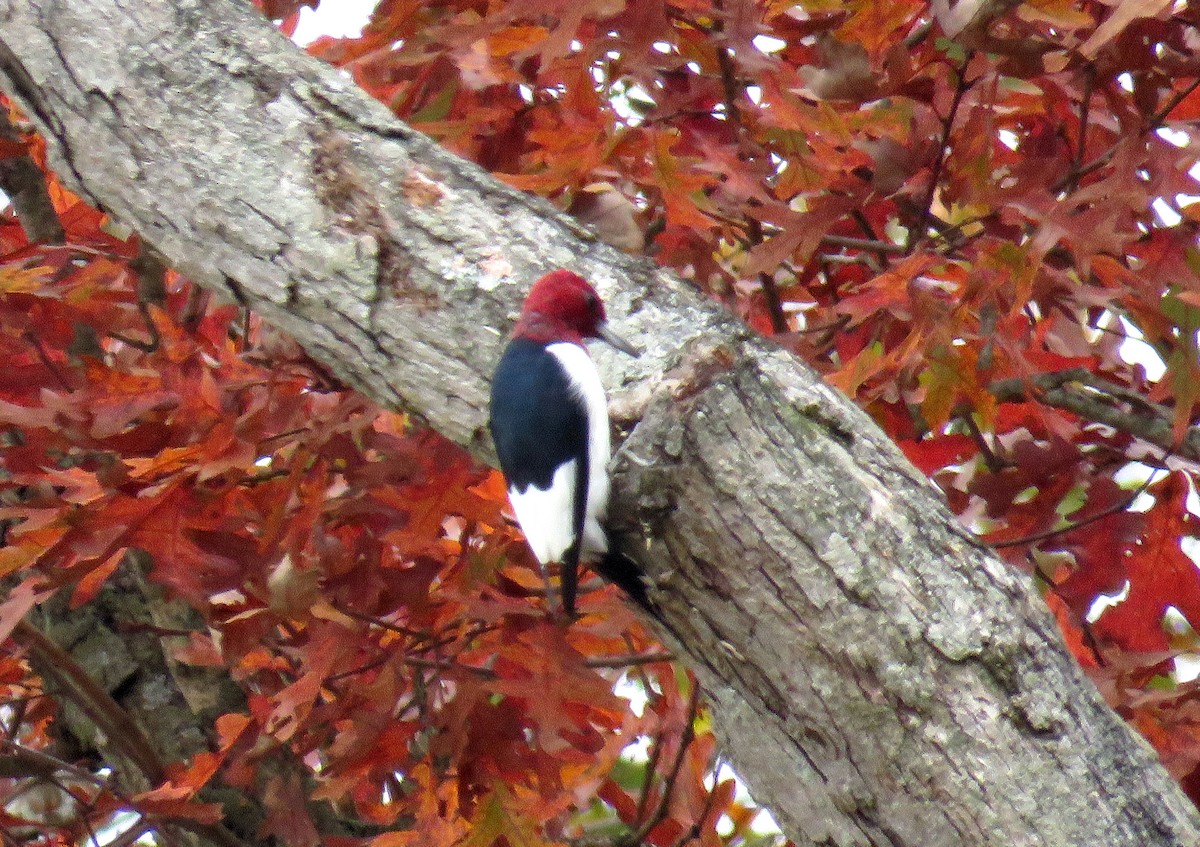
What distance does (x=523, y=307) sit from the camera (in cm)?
280

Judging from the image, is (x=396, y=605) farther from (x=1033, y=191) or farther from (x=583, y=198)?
(x=1033, y=191)

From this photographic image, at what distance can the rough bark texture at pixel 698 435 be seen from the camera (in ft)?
7.70

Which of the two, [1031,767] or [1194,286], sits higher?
[1194,286]

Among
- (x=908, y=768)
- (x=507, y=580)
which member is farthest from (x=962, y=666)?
(x=507, y=580)

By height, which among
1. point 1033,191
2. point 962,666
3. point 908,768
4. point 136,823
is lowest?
point 136,823

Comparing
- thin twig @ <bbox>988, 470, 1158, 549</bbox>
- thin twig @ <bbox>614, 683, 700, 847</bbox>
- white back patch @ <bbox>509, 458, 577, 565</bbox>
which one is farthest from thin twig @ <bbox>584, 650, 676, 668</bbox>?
thin twig @ <bbox>988, 470, 1158, 549</bbox>

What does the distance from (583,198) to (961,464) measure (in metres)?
1.19

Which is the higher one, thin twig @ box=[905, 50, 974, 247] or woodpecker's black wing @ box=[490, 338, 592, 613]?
thin twig @ box=[905, 50, 974, 247]

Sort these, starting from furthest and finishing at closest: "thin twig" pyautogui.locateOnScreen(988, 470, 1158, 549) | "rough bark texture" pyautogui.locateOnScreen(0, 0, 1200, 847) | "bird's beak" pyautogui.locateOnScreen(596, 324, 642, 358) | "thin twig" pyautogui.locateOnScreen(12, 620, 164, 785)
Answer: "thin twig" pyautogui.locateOnScreen(12, 620, 164, 785)
"thin twig" pyautogui.locateOnScreen(988, 470, 1158, 549)
"bird's beak" pyautogui.locateOnScreen(596, 324, 642, 358)
"rough bark texture" pyautogui.locateOnScreen(0, 0, 1200, 847)

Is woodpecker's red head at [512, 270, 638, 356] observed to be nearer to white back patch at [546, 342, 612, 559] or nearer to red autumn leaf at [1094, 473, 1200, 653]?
white back patch at [546, 342, 612, 559]

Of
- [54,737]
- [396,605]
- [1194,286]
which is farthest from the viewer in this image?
[54,737]

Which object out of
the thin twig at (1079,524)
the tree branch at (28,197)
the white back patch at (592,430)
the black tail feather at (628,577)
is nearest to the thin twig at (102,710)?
the tree branch at (28,197)

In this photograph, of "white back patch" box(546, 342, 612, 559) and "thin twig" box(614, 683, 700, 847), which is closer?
"white back patch" box(546, 342, 612, 559)

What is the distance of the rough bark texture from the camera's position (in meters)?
2.35
